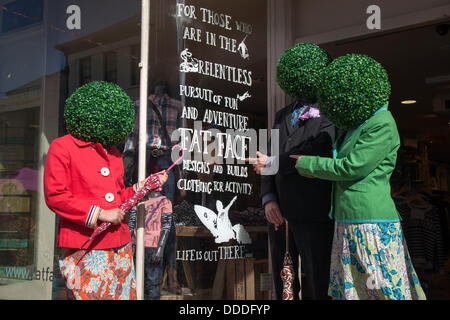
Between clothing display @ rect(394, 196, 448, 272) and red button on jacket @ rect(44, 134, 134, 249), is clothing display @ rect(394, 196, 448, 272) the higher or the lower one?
the lower one

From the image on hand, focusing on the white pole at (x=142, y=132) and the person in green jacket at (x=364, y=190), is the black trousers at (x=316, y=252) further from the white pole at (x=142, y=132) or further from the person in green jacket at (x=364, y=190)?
the white pole at (x=142, y=132)

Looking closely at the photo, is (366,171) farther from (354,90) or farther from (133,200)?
(133,200)

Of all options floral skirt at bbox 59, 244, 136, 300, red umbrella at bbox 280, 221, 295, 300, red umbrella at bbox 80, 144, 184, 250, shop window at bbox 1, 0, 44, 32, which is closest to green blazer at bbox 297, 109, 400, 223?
red umbrella at bbox 280, 221, 295, 300

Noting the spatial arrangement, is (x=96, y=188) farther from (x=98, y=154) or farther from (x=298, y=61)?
(x=298, y=61)

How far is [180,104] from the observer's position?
279cm

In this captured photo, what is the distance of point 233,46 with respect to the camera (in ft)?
10.4

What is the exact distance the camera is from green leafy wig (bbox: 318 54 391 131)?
193 centimetres

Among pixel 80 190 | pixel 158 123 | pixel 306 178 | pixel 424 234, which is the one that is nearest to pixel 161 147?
pixel 158 123

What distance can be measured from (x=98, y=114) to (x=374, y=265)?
4.34ft

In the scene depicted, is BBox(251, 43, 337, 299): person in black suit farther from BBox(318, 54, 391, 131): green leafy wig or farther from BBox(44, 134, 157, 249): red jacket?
BBox(44, 134, 157, 249): red jacket

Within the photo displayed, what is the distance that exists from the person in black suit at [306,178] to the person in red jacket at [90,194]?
72 cm

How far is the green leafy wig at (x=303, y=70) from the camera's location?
88.7 inches

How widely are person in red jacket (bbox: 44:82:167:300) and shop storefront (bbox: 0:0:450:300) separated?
557 mm

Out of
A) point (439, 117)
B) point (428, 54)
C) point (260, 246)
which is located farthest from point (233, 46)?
point (439, 117)
